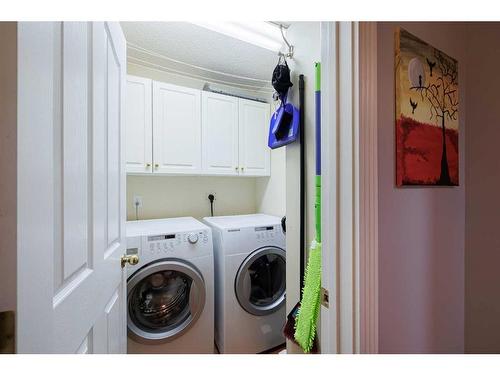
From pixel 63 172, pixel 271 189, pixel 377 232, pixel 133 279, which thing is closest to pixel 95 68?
pixel 63 172

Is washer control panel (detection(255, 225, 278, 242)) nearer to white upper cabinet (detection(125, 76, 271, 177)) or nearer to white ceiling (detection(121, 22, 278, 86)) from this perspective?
white upper cabinet (detection(125, 76, 271, 177))

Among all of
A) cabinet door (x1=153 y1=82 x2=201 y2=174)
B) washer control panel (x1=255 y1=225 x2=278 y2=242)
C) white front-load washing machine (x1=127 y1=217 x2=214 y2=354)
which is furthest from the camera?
cabinet door (x1=153 y1=82 x2=201 y2=174)

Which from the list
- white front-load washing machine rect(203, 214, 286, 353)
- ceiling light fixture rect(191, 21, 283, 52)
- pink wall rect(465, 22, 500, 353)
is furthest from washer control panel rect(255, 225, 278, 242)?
ceiling light fixture rect(191, 21, 283, 52)

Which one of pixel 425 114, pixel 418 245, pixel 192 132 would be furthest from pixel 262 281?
pixel 425 114

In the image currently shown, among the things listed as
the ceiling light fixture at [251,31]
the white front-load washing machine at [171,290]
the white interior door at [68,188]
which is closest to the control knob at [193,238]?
the white front-load washing machine at [171,290]

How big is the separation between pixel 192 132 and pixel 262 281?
54.2 inches

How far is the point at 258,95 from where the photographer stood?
2.48m

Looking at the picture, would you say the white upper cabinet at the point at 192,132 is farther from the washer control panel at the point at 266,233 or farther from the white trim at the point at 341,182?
the white trim at the point at 341,182

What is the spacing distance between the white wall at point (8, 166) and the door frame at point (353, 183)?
68 cm

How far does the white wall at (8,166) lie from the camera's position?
36cm

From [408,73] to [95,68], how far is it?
982mm

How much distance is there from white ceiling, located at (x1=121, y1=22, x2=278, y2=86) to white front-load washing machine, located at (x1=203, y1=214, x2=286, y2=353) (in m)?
1.38

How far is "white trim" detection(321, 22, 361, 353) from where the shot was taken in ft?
1.96

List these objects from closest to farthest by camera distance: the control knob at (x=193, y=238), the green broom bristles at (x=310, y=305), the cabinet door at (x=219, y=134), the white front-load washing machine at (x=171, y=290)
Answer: the green broom bristles at (x=310, y=305)
the white front-load washing machine at (x=171, y=290)
the control knob at (x=193, y=238)
the cabinet door at (x=219, y=134)
